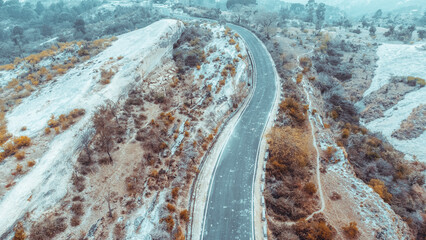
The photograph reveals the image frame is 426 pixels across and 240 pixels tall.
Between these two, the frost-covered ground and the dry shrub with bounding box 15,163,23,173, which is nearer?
the dry shrub with bounding box 15,163,23,173

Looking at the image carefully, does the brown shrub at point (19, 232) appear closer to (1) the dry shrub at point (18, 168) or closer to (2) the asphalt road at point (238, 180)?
(1) the dry shrub at point (18, 168)

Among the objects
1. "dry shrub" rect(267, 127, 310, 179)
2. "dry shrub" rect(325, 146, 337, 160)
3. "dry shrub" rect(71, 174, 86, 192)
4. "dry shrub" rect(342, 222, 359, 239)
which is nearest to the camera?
"dry shrub" rect(342, 222, 359, 239)

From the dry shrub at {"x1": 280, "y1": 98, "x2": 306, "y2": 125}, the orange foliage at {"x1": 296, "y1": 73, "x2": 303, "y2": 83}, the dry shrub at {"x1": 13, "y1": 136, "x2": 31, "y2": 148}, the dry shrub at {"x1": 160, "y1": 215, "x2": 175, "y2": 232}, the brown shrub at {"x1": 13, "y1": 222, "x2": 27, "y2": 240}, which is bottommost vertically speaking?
the dry shrub at {"x1": 160, "y1": 215, "x2": 175, "y2": 232}

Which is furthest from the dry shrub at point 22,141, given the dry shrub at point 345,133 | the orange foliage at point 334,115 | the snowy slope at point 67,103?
the orange foliage at point 334,115

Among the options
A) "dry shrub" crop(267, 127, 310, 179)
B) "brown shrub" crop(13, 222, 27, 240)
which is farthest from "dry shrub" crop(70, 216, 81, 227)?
"dry shrub" crop(267, 127, 310, 179)

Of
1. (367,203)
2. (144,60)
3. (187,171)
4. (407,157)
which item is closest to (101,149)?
(187,171)

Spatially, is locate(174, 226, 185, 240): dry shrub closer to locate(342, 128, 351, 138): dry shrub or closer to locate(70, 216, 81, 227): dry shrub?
locate(70, 216, 81, 227): dry shrub

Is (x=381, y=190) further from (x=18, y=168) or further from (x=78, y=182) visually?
(x=18, y=168)

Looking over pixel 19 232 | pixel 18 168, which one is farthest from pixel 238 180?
pixel 18 168
